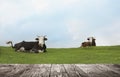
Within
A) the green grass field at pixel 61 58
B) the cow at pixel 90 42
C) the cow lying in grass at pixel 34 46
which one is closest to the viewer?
the green grass field at pixel 61 58

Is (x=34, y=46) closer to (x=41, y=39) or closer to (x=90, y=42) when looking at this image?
(x=41, y=39)

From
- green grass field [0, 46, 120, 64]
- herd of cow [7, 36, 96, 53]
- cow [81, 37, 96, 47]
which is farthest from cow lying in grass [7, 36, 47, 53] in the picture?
cow [81, 37, 96, 47]

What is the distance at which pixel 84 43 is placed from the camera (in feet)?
141

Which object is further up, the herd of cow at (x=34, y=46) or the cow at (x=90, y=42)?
the cow at (x=90, y=42)

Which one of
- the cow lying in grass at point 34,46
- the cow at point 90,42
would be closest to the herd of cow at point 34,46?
the cow lying in grass at point 34,46

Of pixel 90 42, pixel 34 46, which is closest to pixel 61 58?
pixel 34 46

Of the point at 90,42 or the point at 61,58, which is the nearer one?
the point at 61,58

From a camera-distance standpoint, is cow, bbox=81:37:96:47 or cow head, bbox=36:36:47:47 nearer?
cow head, bbox=36:36:47:47

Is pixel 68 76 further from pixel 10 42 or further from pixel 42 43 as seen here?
pixel 10 42

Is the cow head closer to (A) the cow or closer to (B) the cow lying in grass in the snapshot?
(B) the cow lying in grass

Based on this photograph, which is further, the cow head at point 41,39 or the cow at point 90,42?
the cow at point 90,42

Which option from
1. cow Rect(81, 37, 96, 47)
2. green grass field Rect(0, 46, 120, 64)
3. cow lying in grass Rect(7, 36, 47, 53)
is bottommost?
green grass field Rect(0, 46, 120, 64)

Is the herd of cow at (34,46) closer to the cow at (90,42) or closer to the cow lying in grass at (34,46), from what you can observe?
the cow lying in grass at (34,46)

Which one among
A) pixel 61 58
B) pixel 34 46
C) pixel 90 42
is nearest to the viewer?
pixel 61 58
